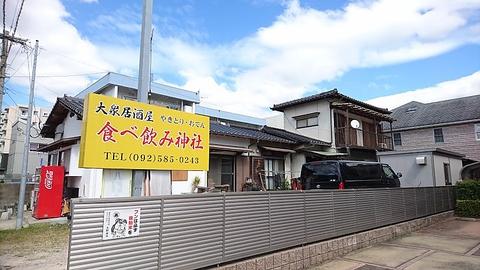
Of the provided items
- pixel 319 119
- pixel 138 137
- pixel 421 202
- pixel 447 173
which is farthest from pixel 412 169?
pixel 138 137

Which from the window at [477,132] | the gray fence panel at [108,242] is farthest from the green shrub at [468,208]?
the gray fence panel at [108,242]

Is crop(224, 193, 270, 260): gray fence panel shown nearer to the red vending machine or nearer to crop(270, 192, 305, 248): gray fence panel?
crop(270, 192, 305, 248): gray fence panel

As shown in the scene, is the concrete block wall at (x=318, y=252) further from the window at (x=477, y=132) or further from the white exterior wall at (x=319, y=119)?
the window at (x=477, y=132)

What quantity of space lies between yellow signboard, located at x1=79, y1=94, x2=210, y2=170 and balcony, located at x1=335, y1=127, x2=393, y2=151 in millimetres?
14460

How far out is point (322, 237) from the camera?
661 cm

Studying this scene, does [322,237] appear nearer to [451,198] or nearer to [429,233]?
[429,233]

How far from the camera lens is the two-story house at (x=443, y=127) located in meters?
23.7

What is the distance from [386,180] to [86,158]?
1057cm

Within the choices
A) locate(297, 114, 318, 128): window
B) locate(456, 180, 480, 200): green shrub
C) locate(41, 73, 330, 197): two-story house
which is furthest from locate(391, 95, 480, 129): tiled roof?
locate(41, 73, 330, 197): two-story house

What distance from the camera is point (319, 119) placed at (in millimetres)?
18672

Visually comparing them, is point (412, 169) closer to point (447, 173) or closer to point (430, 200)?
point (447, 173)

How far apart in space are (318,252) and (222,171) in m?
6.92

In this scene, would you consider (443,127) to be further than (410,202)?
Yes

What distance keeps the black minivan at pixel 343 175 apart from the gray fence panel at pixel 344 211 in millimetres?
2218
